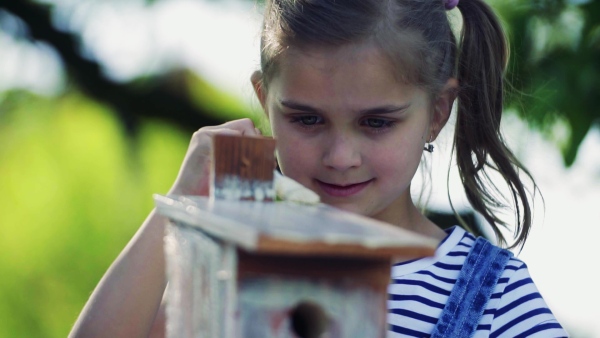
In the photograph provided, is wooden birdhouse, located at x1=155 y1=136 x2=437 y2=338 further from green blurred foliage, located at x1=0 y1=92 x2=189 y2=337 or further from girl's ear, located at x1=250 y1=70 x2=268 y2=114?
green blurred foliage, located at x1=0 y1=92 x2=189 y2=337

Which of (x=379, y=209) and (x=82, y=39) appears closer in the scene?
(x=379, y=209)

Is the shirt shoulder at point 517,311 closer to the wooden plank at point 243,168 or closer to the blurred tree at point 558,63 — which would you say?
the wooden plank at point 243,168

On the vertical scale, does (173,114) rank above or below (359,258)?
above

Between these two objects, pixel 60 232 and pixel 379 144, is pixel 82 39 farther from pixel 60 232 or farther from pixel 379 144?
pixel 379 144

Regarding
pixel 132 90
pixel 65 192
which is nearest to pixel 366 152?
pixel 132 90

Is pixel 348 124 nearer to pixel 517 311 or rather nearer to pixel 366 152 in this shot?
pixel 366 152

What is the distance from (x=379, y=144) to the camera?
83.0 inches

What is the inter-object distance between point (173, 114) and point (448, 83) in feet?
7.89

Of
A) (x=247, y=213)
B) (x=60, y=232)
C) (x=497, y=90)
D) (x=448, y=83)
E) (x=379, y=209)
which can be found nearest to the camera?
(x=247, y=213)

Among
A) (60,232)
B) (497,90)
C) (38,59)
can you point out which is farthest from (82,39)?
(497,90)

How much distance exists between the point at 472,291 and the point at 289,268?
3.84ft

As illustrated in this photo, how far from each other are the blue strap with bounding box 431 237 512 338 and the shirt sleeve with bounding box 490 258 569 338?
0.03 meters

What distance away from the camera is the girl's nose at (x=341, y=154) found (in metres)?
2.05

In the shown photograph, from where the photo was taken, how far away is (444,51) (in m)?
2.44
